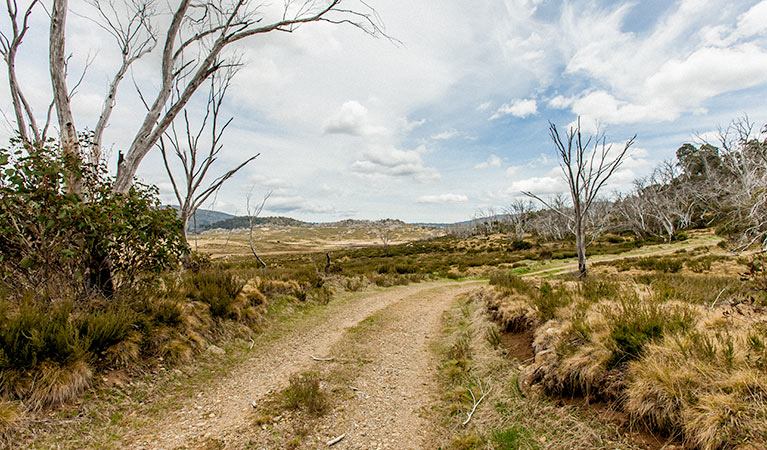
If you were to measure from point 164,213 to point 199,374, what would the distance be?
311 centimetres

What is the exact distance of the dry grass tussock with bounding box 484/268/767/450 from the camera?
8.48ft

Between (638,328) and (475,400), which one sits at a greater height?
(638,328)

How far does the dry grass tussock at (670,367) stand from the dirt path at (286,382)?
2.08m

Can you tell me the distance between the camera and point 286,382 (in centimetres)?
530

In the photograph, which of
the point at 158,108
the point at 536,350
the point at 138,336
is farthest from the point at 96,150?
the point at 536,350

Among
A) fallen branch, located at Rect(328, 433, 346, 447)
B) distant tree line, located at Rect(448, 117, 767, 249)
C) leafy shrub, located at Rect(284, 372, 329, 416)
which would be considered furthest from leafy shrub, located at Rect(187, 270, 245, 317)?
distant tree line, located at Rect(448, 117, 767, 249)

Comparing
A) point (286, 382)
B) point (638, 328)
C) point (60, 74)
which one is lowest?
point (286, 382)

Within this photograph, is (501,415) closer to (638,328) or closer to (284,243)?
(638,328)

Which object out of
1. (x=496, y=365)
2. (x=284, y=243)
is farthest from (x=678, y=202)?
(x=284, y=243)

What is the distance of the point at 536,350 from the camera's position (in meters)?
5.22

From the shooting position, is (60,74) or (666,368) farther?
(60,74)

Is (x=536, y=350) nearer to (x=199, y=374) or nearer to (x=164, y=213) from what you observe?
(x=199, y=374)

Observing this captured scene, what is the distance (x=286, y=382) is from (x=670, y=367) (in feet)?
16.8

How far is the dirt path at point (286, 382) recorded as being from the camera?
12.5ft
